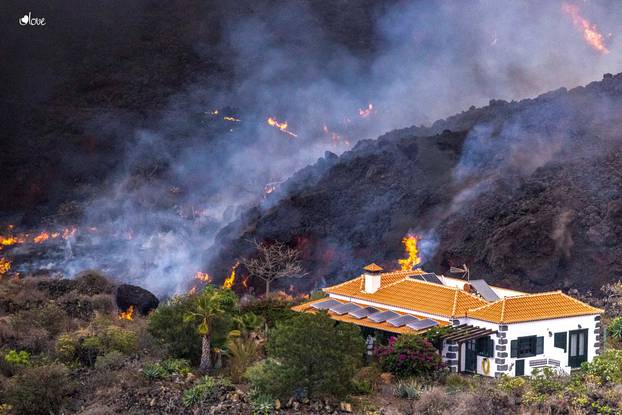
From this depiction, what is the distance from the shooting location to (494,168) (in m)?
80.7

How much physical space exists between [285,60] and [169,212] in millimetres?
34265

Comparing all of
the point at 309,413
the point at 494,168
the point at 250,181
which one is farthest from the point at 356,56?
the point at 309,413

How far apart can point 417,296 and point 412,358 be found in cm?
671

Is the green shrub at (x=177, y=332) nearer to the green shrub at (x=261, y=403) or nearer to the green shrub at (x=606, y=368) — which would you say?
the green shrub at (x=261, y=403)

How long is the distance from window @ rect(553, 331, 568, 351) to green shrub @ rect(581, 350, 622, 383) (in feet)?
5.41

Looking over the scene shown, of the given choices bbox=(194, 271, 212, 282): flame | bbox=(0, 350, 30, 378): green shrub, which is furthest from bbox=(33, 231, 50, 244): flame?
bbox=(0, 350, 30, 378): green shrub

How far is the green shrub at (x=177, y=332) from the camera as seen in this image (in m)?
38.6

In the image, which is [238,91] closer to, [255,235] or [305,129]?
[305,129]

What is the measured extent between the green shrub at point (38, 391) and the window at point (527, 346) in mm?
19151

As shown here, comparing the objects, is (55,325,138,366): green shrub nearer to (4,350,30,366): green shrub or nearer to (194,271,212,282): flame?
(4,350,30,366): green shrub

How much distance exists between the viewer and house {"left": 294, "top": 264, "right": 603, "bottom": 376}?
126 feet

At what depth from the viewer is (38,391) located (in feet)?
112

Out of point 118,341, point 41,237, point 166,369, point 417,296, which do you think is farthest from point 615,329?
point 41,237

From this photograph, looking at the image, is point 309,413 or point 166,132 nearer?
point 309,413
